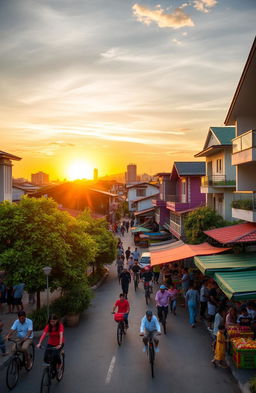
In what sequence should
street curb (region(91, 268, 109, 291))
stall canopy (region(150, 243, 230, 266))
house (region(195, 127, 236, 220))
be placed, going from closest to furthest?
stall canopy (region(150, 243, 230, 266))
street curb (region(91, 268, 109, 291))
house (region(195, 127, 236, 220))

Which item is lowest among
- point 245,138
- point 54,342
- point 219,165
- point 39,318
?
point 39,318

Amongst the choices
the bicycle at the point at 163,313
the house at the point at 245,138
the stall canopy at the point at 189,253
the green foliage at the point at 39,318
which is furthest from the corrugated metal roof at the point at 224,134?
the green foliage at the point at 39,318

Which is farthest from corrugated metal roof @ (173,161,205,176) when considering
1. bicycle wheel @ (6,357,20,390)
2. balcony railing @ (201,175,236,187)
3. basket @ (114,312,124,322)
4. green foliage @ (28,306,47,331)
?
bicycle wheel @ (6,357,20,390)

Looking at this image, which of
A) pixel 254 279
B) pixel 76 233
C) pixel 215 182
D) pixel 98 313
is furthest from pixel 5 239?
pixel 215 182

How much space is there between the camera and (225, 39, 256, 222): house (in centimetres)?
1578

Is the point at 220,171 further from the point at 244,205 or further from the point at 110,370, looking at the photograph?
the point at 110,370

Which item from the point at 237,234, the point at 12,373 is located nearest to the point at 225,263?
the point at 237,234

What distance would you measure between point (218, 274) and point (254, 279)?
1398mm

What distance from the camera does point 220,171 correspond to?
26547mm

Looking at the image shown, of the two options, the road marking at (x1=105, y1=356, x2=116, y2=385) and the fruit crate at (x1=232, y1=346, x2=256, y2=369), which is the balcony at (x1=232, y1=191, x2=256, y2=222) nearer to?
the fruit crate at (x1=232, y1=346, x2=256, y2=369)

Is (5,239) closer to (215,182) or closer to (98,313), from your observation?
(98,313)

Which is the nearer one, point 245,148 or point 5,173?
point 245,148

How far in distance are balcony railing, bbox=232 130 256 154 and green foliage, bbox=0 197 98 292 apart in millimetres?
8961

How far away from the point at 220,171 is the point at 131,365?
19104mm
